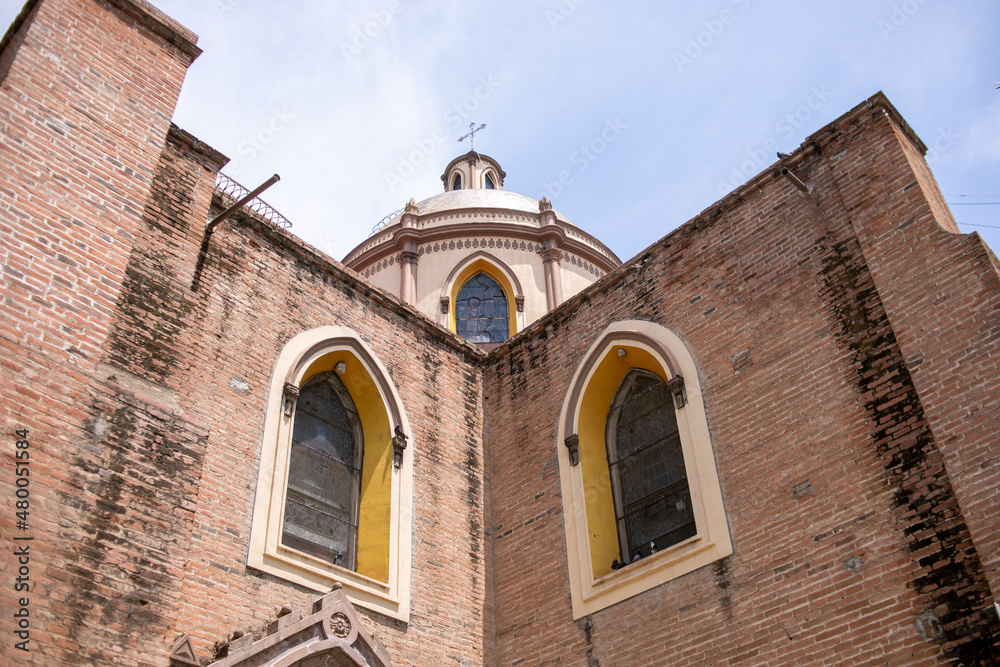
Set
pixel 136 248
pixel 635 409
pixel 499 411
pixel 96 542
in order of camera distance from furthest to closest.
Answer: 1. pixel 499 411
2. pixel 635 409
3. pixel 136 248
4. pixel 96 542

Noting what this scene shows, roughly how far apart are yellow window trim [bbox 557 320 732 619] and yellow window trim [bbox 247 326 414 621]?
1845 mm

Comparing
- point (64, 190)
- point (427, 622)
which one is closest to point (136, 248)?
point (64, 190)

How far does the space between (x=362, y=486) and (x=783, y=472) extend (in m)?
4.56

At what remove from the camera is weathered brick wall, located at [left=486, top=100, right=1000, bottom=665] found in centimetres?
684

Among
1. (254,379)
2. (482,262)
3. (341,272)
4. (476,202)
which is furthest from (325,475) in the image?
(476,202)

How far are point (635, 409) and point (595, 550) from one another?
177cm

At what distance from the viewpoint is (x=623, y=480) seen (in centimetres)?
988

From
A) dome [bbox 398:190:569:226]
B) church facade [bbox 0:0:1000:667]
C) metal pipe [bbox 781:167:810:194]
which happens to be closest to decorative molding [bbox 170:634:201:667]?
church facade [bbox 0:0:1000:667]

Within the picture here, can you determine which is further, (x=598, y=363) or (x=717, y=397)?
(x=598, y=363)

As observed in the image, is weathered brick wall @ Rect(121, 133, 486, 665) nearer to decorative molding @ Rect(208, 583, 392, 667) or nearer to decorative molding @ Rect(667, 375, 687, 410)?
decorative molding @ Rect(208, 583, 392, 667)

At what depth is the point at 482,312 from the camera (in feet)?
58.6

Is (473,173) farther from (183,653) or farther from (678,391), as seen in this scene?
(183,653)

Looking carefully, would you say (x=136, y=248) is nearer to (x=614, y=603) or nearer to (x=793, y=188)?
(x=614, y=603)

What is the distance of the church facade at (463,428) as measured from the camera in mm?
6695
